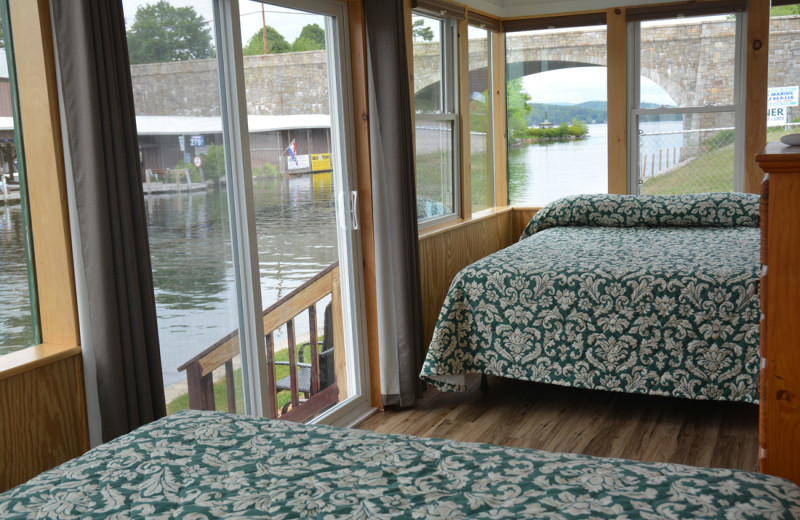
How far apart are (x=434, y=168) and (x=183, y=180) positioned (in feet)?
6.63

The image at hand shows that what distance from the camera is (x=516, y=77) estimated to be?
5336 millimetres

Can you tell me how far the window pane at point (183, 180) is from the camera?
8.24 feet

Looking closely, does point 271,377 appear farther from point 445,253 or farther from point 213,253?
point 445,253

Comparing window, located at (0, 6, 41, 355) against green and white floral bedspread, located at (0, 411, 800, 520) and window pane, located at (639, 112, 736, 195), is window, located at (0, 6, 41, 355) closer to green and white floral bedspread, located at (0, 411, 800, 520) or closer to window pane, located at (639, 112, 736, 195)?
green and white floral bedspread, located at (0, 411, 800, 520)

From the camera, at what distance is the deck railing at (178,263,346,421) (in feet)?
9.00

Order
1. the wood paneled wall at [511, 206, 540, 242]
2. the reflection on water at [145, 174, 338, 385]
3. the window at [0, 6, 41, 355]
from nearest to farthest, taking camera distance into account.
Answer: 1. the window at [0, 6, 41, 355]
2. the reflection on water at [145, 174, 338, 385]
3. the wood paneled wall at [511, 206, 540, 242]

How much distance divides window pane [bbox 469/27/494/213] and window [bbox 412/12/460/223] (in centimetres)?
32

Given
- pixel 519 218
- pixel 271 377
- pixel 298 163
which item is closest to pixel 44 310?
pixel 271 377

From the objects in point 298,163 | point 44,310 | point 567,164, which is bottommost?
point 44,310

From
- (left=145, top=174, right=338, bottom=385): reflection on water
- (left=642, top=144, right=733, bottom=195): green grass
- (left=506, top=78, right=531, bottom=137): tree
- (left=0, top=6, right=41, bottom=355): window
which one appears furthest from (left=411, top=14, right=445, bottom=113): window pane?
(left=0, top=6, right=41, bottom=355): window

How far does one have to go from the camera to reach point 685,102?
16.1 feet

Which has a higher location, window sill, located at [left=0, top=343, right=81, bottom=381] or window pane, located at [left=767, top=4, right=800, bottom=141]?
window pane, located at [left=767, top=4, right=800, bottom=141]

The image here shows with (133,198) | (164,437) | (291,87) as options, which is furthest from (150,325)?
(291,87)

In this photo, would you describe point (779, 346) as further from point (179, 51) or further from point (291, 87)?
point (291, 87)
